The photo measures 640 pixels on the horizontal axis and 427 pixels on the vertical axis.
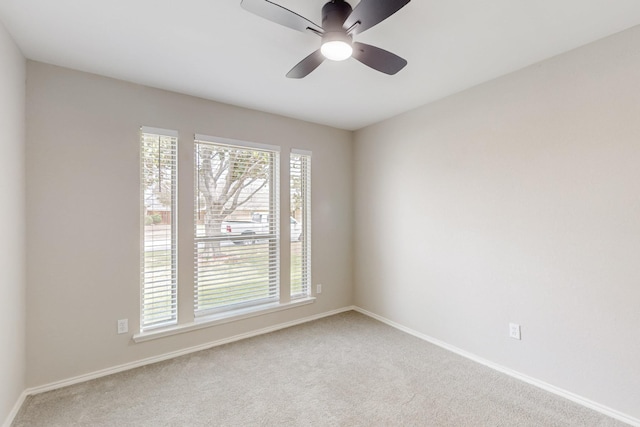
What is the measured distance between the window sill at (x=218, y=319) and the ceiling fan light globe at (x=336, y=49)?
2.69 metres

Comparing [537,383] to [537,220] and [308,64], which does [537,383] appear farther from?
[308,64]

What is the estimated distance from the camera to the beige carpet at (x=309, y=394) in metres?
1.99

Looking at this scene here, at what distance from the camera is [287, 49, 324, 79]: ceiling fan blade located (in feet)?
5.97

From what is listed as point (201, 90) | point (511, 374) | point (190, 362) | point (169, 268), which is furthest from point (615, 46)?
point (190, 362)

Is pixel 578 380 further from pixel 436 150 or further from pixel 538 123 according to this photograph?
pixel 436 150

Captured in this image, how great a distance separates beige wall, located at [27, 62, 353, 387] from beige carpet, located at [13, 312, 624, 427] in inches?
10.7

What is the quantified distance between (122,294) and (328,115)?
9.29ft

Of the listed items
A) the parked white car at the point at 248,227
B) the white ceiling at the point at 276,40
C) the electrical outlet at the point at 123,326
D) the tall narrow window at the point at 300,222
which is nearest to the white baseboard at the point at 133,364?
the electrical outlet at the point at 123,326

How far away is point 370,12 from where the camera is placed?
56.2 inches

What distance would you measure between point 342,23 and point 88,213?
2.47m

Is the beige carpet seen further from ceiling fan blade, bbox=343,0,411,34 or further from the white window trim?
ceiling fan blade, bbox=343,0,411,34

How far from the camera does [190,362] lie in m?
2.74

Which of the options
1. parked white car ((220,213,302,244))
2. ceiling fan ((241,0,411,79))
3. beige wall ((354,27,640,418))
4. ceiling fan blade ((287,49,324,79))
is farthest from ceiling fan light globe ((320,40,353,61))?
parked white car ((220,213,302,244))

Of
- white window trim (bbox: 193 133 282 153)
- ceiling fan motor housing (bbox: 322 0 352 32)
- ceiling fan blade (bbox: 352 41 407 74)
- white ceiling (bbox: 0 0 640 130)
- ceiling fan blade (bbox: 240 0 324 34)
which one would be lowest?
white window trim (bbox: 193 133 282 153)
